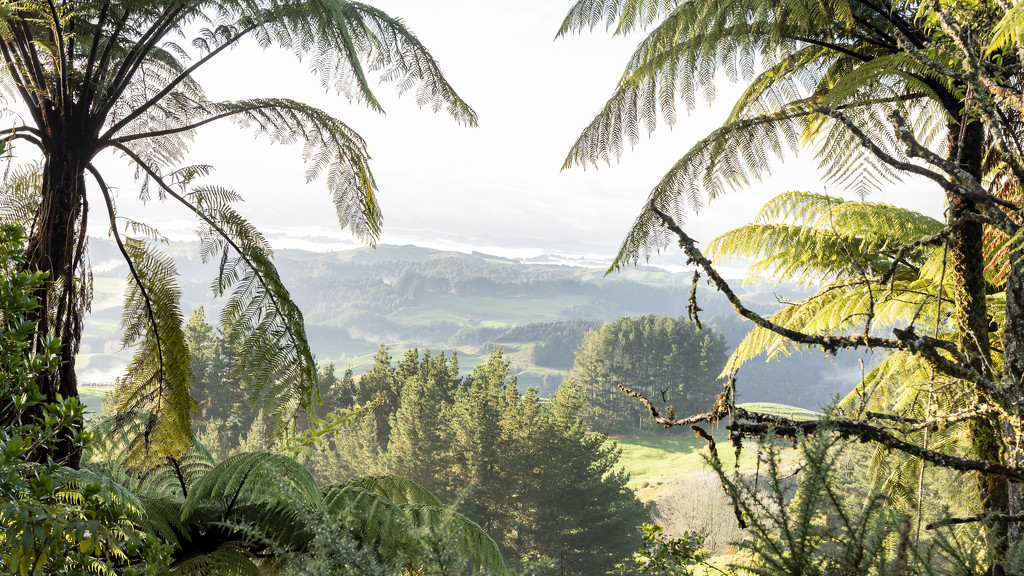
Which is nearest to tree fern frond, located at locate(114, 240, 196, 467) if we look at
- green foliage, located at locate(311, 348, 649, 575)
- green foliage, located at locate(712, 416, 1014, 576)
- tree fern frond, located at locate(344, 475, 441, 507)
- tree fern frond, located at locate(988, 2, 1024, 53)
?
tree fern frond, located at locate(344, 475, 441, 507)

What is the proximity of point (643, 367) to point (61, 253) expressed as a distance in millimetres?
49981

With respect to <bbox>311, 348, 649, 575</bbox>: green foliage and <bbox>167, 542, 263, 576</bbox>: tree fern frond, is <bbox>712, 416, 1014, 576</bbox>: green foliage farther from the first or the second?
<bbox>311, 348, 649, 575</bbox>: green foliage

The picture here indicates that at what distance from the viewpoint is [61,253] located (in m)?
2.68

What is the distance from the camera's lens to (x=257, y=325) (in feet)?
10.5

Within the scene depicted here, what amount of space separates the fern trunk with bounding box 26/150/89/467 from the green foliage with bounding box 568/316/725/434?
4095 centimetres

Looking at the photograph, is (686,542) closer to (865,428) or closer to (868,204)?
(865,428)

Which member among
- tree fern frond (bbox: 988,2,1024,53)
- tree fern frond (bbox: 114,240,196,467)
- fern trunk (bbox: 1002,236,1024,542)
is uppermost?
tree fern frond (bbox: 988,2,1024,53)

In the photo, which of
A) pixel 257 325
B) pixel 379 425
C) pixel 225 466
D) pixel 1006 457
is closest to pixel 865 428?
pixel 1006 457

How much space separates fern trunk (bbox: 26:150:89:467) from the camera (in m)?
2.57

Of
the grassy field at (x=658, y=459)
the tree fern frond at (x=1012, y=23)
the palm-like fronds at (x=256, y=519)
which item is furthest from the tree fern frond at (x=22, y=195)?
the grassy field at (x=658, y=459)

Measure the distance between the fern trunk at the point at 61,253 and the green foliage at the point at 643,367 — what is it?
41.0m

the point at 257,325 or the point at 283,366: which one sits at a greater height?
the point at 257,325

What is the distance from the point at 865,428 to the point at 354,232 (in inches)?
132

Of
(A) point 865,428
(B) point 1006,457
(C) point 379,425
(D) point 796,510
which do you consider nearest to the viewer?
(D) point 796,510
